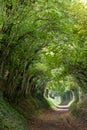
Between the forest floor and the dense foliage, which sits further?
the forest floor

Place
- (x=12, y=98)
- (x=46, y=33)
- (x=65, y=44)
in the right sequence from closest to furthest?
(x=46, y=33) < (x=65, y=44) < (x=12, y=98)

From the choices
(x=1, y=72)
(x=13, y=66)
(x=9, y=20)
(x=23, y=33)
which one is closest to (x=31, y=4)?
(x=9, y=20)

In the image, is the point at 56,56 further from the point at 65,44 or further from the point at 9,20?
the point at 9,20

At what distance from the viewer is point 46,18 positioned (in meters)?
17.2

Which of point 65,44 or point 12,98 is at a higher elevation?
point 65,44

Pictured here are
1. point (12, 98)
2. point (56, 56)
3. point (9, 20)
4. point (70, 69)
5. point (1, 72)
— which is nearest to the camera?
point (9, 20)

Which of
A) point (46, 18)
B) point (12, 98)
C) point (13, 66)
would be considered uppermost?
point (46, 18)

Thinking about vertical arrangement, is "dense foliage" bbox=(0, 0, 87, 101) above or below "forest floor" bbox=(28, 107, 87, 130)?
above

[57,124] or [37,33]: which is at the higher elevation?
[37,33]

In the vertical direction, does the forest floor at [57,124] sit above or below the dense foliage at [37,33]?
below

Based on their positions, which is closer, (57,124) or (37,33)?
(37,33)

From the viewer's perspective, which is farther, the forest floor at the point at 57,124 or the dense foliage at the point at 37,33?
the forest floor at the point at 57,124

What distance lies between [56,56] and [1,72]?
554 cm

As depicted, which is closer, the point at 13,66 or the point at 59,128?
the point at 59,128
